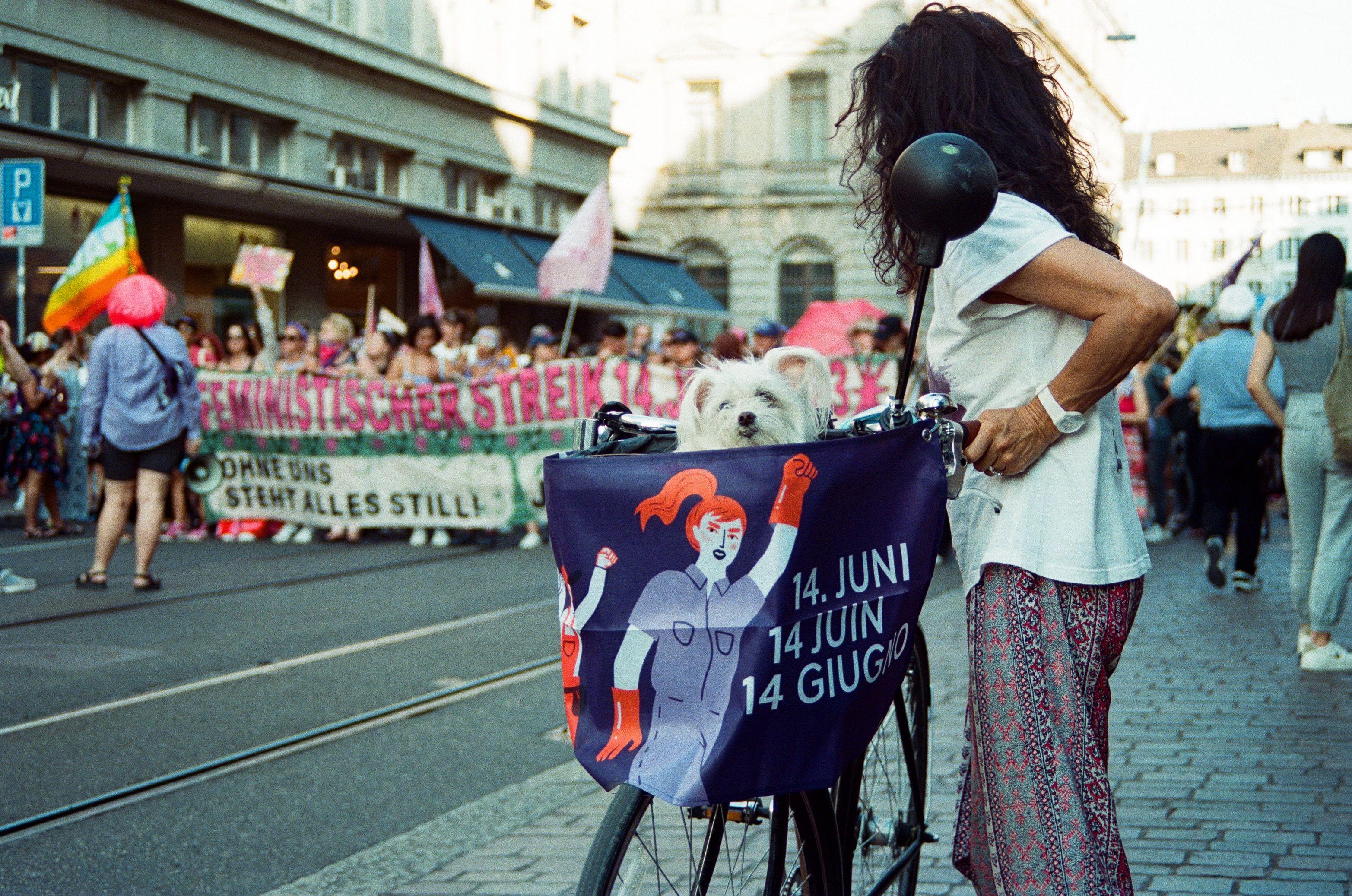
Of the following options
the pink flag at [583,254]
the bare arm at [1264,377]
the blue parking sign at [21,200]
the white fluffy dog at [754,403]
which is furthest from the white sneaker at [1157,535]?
the white fluffy dog at [754,403]

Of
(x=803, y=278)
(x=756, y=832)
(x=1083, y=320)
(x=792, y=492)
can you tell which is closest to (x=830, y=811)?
(x=756, y=832)

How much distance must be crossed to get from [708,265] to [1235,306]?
36.0m

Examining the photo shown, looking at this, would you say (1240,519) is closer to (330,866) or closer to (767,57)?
(330,866)

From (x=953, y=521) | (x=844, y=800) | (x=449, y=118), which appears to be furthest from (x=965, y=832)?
(x=449, y=118)

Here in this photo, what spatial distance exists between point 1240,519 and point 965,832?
741 cm

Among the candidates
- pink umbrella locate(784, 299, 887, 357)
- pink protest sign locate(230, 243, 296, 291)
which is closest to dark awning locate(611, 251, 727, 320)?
pink umbrella locate(784, 299, 887, 357)

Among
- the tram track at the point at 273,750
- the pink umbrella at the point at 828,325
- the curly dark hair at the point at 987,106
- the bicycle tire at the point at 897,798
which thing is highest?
the pink umbrella at the point at 828,325

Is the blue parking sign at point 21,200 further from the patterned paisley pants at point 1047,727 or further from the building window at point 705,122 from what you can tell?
the building window at point 705,122

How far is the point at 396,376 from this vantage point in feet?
45.6

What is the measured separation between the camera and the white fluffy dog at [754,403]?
2775 mm

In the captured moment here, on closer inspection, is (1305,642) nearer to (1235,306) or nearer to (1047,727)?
(1235,306)

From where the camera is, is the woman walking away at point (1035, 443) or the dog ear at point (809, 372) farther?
the dog ear at point (809, 372)

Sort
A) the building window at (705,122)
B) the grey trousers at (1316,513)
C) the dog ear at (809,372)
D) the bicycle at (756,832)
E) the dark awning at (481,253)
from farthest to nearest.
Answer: the building window at (705,122) → the dark awning at (481,253) → the grey trousers at (1316,513) → the dog ear at (809,372) → the bicycle at (756,832)

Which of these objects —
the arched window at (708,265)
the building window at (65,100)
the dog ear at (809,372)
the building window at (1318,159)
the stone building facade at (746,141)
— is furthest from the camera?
the building window at (1318,159)
